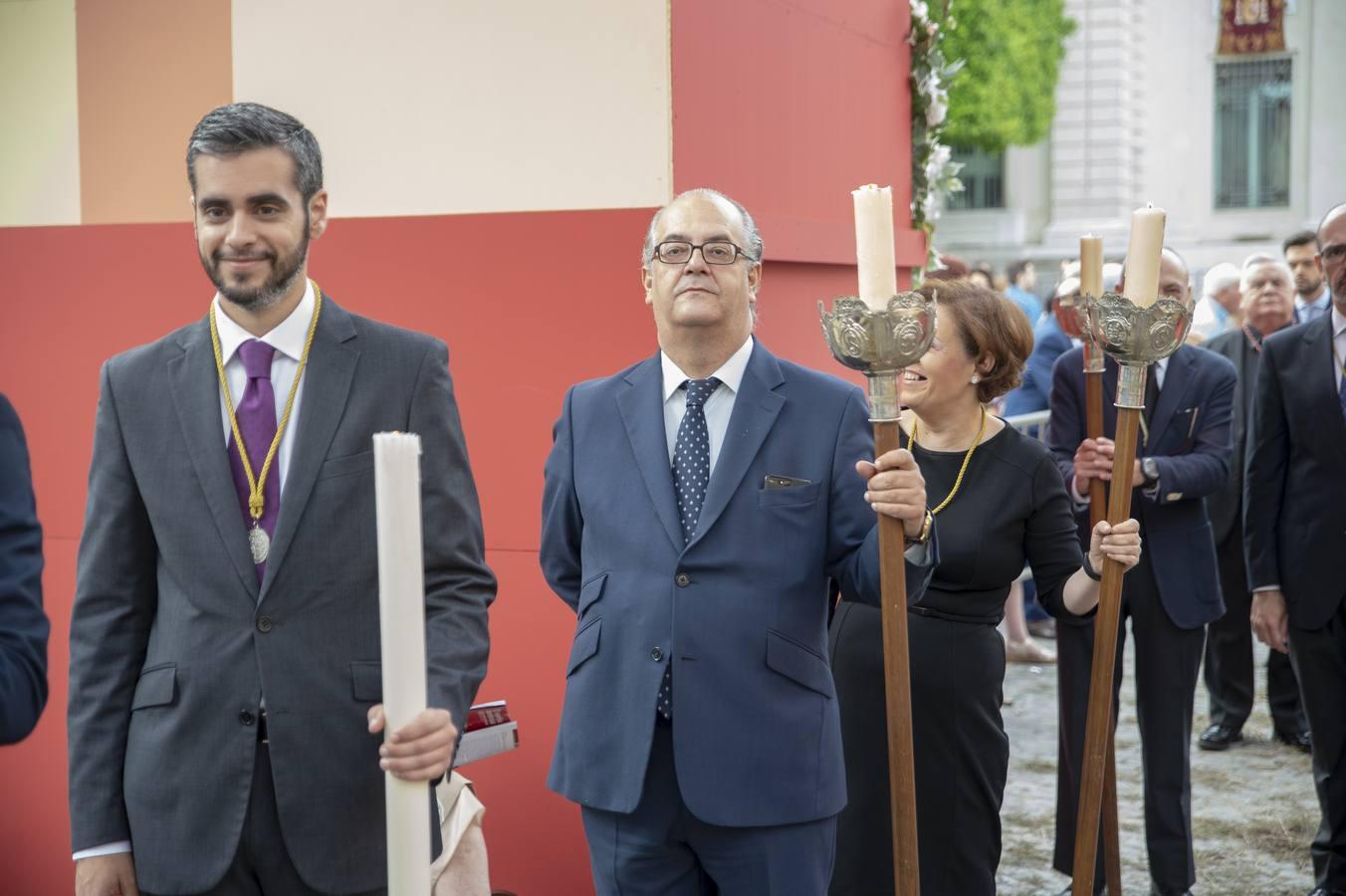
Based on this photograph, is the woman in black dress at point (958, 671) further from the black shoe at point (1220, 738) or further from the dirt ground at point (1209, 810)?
the black shoe at point (1220, 738)

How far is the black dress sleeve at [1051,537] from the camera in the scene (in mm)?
4238

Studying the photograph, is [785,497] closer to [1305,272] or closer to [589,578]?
[589,578]

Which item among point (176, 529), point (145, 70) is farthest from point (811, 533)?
point (145, 70)

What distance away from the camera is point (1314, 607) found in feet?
18.1

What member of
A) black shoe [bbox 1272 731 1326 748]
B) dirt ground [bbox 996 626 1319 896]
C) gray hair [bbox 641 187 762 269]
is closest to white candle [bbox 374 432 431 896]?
gray hair [bbox 641 187 762 269]

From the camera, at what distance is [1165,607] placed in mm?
5461

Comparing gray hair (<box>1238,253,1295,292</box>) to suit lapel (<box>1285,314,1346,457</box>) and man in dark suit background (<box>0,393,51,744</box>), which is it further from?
man in dark suit background (<box>0,393,51,744</box>)

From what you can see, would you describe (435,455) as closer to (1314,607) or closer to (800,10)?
(800,10)

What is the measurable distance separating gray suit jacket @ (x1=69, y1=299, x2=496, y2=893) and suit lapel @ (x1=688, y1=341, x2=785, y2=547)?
551 mm

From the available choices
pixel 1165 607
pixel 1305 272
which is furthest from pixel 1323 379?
pixel 1305 272

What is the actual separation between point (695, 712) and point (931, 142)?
3.86 m

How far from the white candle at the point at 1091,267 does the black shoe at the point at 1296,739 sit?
14.5 feet

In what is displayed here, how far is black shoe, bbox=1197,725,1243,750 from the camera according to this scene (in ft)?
25.9

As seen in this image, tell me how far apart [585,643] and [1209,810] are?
438 cm
